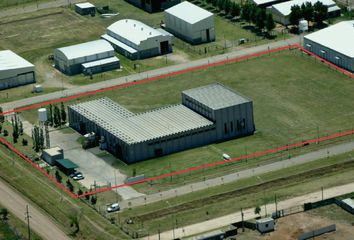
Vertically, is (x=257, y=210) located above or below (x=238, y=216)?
above

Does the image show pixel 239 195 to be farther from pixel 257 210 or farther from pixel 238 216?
pixel 257 210

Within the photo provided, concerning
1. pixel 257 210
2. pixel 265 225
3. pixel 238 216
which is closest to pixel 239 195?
pixel 238 216

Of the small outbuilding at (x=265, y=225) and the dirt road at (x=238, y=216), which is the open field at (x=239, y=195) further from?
the small outbuilding at (x=265, y=225)

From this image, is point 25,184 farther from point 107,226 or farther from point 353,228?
point 353,228

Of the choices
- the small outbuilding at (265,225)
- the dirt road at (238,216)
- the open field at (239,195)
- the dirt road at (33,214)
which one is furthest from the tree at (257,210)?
the dirt road at (33,214)

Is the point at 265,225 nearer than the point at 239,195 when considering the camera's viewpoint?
Yes

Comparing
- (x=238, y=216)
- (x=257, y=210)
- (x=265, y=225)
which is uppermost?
(x=265, y=225)

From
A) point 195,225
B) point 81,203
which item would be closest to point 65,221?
point 81,203

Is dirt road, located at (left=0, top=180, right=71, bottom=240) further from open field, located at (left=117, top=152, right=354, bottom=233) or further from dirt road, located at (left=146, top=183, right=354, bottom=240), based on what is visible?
dirt road, located at (left=146, top=183, right=354, bottom=240)
